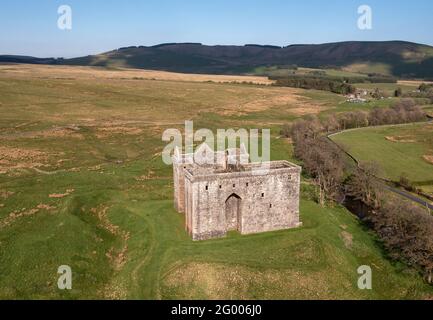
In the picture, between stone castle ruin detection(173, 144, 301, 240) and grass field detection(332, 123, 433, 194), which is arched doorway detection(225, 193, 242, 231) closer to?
stone castle ruin detection(173, 144, 301, 240)

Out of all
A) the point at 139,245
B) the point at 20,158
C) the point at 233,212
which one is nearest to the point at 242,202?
Result: the point at 233,212

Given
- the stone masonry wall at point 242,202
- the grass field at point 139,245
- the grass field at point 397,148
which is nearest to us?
the grass field at point 139,245

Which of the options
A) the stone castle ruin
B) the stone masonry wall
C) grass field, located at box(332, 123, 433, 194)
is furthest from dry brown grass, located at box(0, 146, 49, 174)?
grass field, located at box(332, 123, 433, 194)

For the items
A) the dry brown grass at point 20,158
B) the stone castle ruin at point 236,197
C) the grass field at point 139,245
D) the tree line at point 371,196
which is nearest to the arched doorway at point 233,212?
the stone castle ruin at point 236,197

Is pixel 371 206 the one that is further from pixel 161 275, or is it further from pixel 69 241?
pixel 69 241

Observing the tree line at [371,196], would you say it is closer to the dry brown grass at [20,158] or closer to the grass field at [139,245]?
the grass field at [139,245]

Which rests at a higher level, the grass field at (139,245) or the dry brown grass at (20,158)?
the dry brown grass at (20,158)
